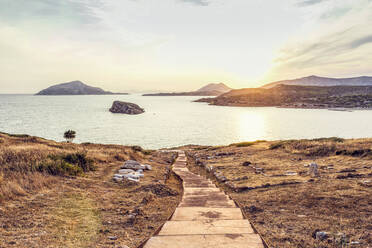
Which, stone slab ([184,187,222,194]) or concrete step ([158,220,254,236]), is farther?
stone slab ([184,187,222,194])

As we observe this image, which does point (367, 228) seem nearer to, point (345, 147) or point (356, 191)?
point (356, 191)

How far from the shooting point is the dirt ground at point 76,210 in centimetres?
552

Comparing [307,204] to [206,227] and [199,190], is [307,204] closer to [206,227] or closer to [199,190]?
[199,190]

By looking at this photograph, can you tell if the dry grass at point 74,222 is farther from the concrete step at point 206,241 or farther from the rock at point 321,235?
the rock at point 321,235

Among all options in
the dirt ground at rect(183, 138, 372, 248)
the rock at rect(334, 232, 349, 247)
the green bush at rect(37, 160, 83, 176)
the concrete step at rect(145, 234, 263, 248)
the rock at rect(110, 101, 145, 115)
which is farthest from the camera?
the rock at rect(110, 101, 145, 115)

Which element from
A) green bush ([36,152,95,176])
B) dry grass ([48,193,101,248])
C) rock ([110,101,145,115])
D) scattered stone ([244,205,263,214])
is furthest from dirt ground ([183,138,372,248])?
rock ([110,101,145,115])

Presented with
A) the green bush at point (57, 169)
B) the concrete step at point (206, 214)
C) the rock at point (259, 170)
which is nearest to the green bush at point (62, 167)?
the green bush at point (57, 169)

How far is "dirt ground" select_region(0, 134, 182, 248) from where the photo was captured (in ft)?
18.1

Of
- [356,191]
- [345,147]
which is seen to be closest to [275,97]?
[345,147]

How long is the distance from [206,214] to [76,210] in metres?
4.28

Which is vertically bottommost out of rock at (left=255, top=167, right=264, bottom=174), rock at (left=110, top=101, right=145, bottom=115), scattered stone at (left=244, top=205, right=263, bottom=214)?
rock at (left=255, top=167, right=264, bottom=174)

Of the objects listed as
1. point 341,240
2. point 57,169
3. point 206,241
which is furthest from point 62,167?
point 341,240

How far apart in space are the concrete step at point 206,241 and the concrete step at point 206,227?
359mm

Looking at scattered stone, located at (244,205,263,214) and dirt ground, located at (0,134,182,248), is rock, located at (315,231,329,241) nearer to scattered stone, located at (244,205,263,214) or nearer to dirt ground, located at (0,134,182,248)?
scattered stone, located at (244,205,263,214)
